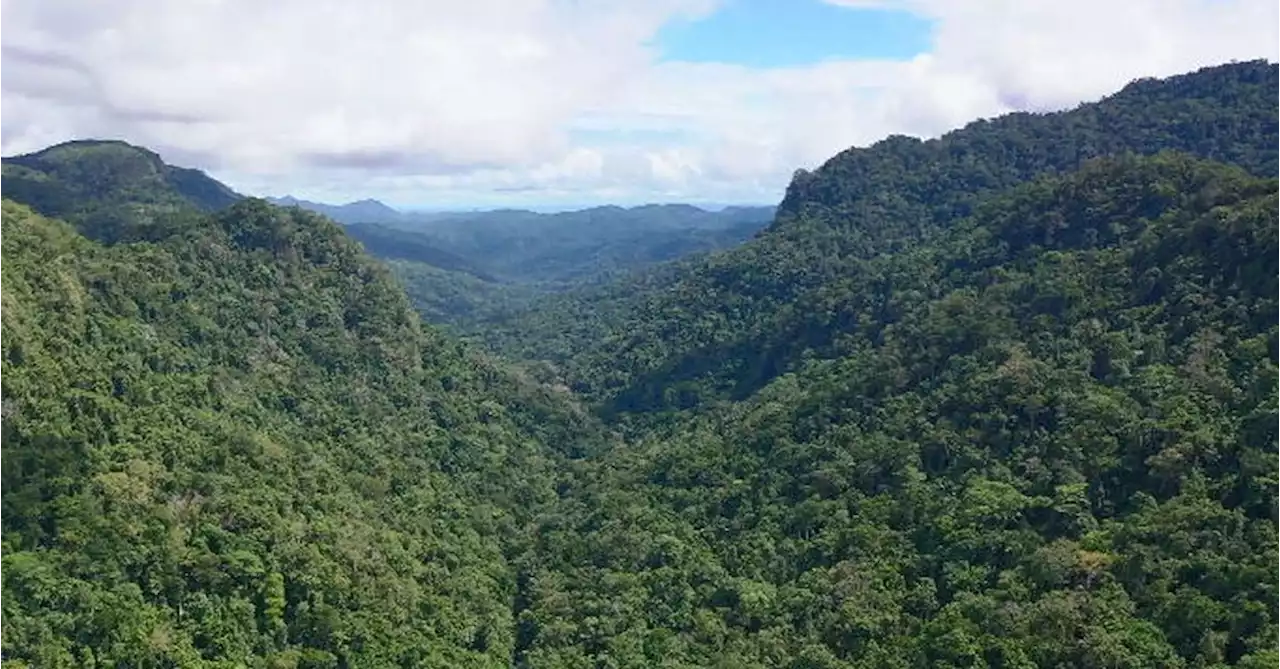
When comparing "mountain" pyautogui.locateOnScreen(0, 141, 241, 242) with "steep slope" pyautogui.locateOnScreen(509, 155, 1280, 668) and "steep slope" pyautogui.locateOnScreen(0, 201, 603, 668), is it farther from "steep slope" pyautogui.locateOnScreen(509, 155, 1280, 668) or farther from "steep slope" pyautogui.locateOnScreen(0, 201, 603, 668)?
"steep slope" pyautogui.locateOnScreen(509, 155, 1280, 668)

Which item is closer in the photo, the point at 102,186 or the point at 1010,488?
the point at 1010,488

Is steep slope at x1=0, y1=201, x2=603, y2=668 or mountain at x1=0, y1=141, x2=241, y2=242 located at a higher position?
mountain at x1=0, y1=141, x2=241, y2=242

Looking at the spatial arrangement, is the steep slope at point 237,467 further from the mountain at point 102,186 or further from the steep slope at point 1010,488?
the mountain at point 102,186

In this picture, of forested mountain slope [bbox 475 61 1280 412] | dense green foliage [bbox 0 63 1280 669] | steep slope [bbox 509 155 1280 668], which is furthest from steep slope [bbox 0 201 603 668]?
forested mountain slope [bbox 475 61 1280 412]

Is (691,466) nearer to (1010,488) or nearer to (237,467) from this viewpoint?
(1010,488)

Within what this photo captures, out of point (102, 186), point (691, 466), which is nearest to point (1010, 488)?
point (691, 466)

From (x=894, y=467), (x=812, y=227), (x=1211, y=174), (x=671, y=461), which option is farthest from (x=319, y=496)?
(x=812, y=227)

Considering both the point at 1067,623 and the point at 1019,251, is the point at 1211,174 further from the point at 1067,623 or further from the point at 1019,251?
the point at 1067,623
